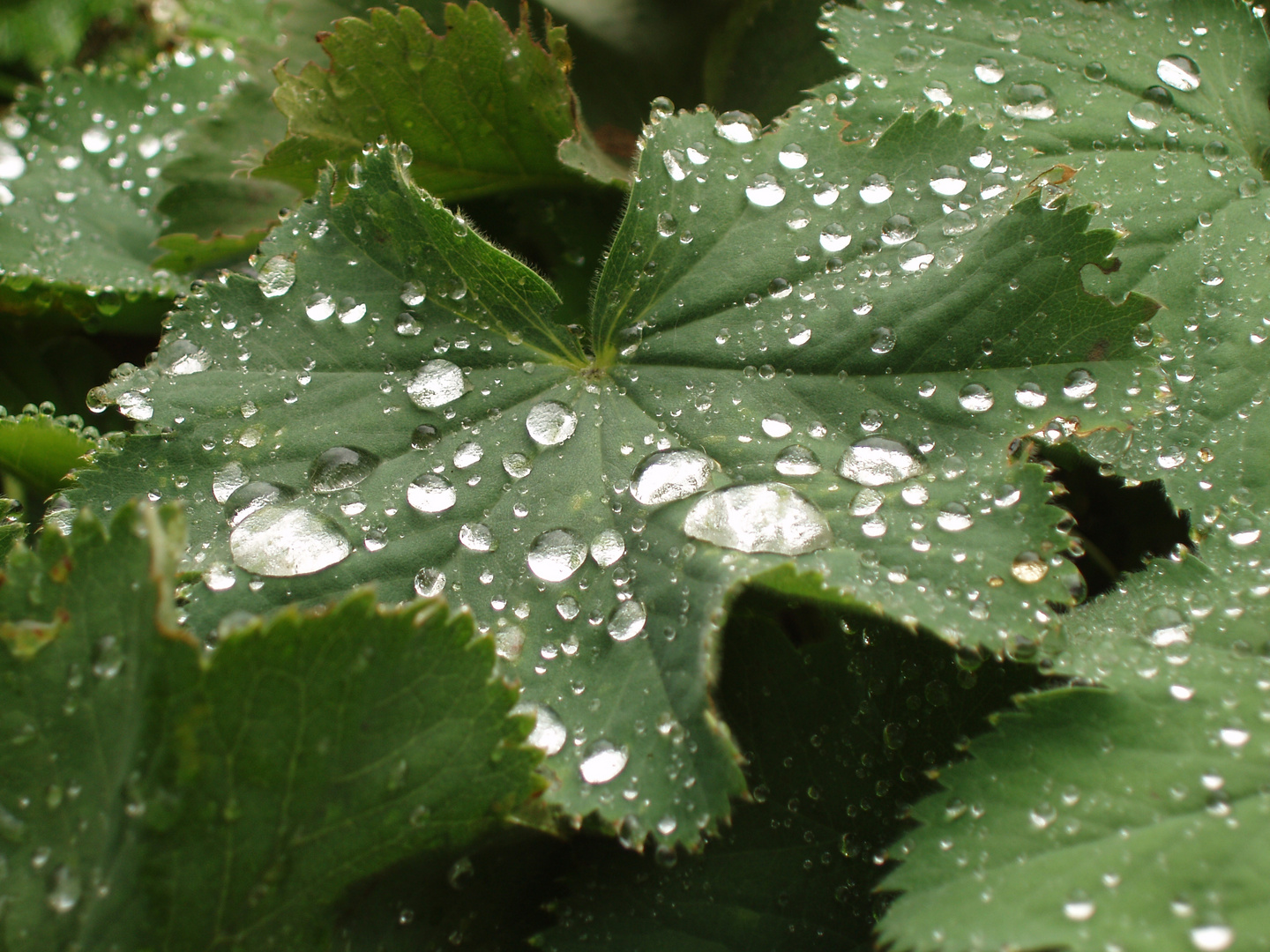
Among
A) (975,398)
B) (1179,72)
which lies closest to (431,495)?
(975,398)

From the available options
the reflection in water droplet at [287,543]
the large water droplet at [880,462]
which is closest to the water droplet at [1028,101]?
the large water droplet at [880,462]

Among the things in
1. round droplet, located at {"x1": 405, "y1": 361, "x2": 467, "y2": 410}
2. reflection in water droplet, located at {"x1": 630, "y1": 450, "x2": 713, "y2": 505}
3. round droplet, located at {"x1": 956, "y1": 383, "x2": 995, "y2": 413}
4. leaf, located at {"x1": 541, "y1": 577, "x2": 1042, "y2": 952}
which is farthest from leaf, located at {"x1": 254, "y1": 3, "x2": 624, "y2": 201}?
leaf, located at {"x1": 541, "y1": 577, "x2": 1042, "y2": 952}

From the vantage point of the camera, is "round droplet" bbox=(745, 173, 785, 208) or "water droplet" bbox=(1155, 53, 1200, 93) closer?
"round droplet" bbox=(745, 173, 785, 208)

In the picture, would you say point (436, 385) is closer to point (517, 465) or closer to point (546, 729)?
point (517, 465)

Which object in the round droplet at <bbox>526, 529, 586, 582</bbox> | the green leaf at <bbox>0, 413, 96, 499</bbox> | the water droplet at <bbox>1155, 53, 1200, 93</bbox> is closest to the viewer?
the round droplet at <bbox>526, 529, 586, 582</bbox>

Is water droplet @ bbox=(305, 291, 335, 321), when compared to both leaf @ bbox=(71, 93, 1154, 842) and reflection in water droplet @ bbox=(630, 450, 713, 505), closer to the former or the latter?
leaf @ bbox=(71, 93, 1154, 842)

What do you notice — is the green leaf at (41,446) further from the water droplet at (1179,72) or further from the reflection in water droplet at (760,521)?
the water droplet at (1179,72)

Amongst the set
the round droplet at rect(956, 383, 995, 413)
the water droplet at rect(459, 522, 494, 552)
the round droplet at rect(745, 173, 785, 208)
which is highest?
the round droplet at rect(745, 173, 785, 208)
